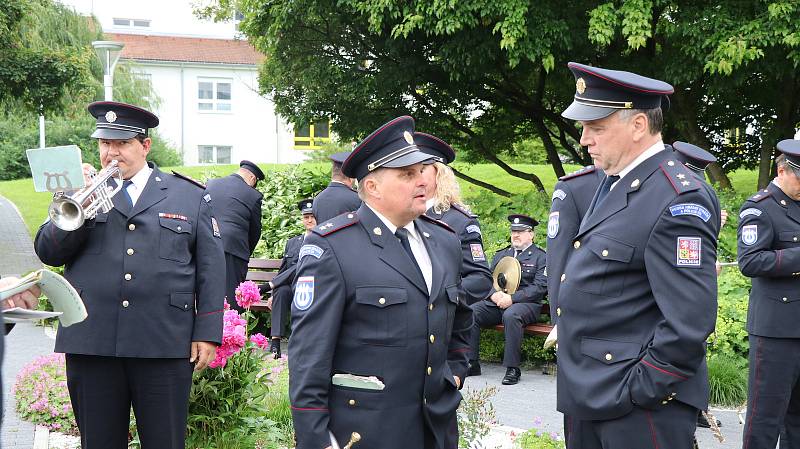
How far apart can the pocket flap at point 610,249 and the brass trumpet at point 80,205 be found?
2370 millimetres

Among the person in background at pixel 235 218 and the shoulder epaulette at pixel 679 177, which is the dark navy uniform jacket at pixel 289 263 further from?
the shoulder epaulette at pixel 679 177

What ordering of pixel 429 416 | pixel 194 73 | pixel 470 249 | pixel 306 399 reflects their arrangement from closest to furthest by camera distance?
1. pixel 306 399
2. pixel 429 416
3. pixel 470 249
4. pixel 194 73

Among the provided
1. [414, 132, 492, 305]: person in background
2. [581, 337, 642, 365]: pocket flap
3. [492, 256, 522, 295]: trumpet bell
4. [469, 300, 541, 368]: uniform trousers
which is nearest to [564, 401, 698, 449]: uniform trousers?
[581, 337, 642, 365]: pocket flap

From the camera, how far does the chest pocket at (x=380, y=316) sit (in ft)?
11.2

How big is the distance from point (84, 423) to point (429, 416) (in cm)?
198

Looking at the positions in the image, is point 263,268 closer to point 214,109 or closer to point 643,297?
point 643,297

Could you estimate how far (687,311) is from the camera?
3.34 meters

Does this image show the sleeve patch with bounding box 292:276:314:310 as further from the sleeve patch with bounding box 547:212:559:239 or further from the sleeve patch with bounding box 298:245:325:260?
the sleeve patch with bounding box 547:212:559:239

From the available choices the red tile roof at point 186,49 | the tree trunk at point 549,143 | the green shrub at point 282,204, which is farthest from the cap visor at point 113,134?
the red tile roof at point 186,49

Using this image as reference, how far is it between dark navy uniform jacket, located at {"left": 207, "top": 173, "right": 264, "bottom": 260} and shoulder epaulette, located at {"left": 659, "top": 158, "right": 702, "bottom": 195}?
645cm

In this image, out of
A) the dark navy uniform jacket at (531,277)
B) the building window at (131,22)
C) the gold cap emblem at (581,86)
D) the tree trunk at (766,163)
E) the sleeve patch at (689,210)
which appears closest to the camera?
the sleeve patch at (689,210)

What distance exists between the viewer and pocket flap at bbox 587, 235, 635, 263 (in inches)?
137

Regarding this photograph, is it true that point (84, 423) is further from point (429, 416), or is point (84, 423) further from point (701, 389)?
point (701, 389)

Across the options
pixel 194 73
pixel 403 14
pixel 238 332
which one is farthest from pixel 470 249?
pixel 194 73
